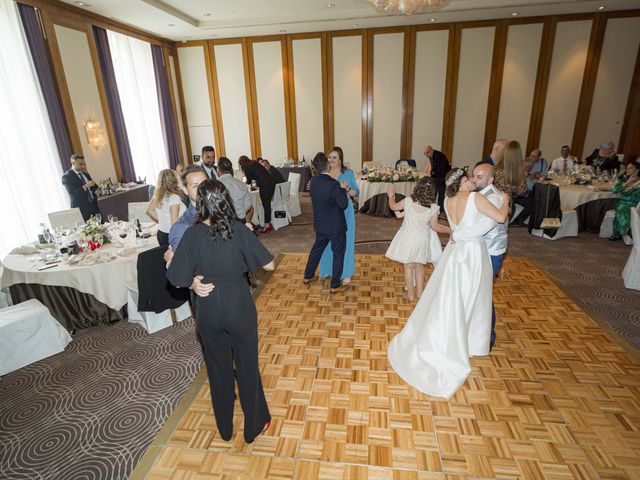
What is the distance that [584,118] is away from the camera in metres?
9.57

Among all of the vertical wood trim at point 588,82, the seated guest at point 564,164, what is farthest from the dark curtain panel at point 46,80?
the vertical wood trim at point 588,82

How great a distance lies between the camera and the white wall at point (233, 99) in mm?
10312

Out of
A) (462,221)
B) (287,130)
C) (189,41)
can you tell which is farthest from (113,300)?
(189,41)

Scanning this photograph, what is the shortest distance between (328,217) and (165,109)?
7.93m

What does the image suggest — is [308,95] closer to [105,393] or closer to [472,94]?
[472,94]

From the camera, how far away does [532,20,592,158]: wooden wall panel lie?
9070 millimetres

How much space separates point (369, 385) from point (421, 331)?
0.59 metres

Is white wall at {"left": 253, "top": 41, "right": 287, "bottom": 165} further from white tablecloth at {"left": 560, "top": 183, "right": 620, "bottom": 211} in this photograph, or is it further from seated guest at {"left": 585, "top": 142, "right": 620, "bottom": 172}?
seated guest at {"left": 585, "top": 142, "right": 620, "bottom": 172}

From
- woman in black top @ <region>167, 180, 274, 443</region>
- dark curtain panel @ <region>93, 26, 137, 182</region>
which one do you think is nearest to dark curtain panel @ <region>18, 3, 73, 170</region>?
dark curtain panel @ <region>93, 26, 137, 182</region>

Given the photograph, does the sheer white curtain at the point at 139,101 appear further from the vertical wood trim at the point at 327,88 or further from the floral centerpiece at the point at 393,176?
the floral centerpiece at the point at 393,176

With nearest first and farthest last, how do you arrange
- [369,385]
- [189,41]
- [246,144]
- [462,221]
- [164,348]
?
[462,221]
[369,385]
[164,348]
[189,41]
[246,144]

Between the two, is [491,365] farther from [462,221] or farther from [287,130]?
[287,130]

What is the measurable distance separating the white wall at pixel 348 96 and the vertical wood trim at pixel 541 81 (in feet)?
15.2

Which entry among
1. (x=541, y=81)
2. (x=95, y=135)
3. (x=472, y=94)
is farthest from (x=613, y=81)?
(x=95, y=135)
